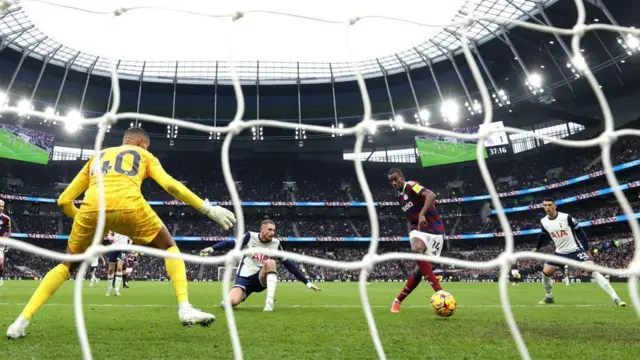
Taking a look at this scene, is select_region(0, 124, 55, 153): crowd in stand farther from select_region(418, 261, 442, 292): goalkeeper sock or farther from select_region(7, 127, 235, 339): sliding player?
select_region(418, 261, 442, 292): goalkeeper sock

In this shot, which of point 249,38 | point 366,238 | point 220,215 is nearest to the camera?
point 220,215

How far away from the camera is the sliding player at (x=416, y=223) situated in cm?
634

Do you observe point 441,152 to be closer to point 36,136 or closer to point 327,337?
point 36,136

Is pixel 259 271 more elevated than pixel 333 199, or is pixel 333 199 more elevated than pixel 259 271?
pixel 333 199

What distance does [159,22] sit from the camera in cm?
2342

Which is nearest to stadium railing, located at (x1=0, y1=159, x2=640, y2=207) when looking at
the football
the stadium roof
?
the stadium roof

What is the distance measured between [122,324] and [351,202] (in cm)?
3850

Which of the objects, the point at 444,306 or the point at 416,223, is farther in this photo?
the point at 416,223

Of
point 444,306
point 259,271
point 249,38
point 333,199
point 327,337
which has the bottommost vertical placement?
point 327,337

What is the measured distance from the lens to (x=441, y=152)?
118ft

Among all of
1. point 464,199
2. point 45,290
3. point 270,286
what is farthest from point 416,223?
point 464,199

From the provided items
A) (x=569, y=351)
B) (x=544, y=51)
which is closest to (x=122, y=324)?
(x=569, y=351)

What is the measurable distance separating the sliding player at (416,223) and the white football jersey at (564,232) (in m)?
2.67

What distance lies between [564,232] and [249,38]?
23596 millimetres
